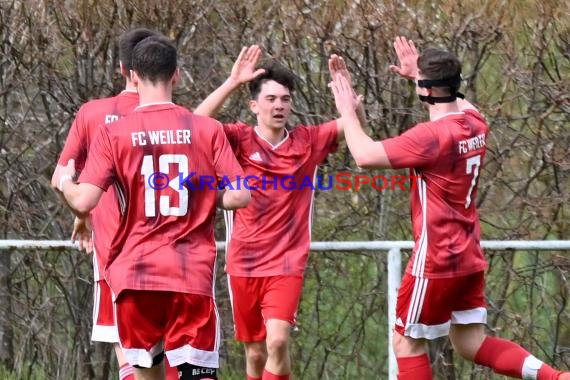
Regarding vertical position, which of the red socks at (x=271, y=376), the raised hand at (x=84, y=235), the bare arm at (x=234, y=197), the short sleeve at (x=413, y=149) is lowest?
the red socks at (x=271, y=376)

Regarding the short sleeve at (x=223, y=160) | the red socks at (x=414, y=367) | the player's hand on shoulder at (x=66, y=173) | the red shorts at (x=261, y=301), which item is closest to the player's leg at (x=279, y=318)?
the red shorts at (x=261, y=301)

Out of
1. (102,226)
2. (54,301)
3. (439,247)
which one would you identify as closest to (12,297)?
(54,301)

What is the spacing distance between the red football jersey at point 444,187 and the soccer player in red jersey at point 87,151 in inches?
56.7

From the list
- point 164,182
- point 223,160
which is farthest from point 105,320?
point 223,160

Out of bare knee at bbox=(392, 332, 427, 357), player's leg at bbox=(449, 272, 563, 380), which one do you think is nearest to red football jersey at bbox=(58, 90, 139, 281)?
bare knee at bbox=(392, 332, 427, 357)

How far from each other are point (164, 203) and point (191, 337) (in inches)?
24.9

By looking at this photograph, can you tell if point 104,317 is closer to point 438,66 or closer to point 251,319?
point 251,319

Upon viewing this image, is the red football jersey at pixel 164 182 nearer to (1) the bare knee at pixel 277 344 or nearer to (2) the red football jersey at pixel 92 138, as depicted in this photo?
(2) the red football jersey at pixel 92 138

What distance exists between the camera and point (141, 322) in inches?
226

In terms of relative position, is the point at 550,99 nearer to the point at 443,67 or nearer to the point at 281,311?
the point at 443,67

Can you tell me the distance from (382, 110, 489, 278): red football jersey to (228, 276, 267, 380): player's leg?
0.96 m

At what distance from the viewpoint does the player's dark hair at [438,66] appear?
21.2 feet

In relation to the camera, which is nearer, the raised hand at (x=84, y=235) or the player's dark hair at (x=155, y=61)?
the player's dark hair at (x=155, y=61)

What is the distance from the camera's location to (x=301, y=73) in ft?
26.8
